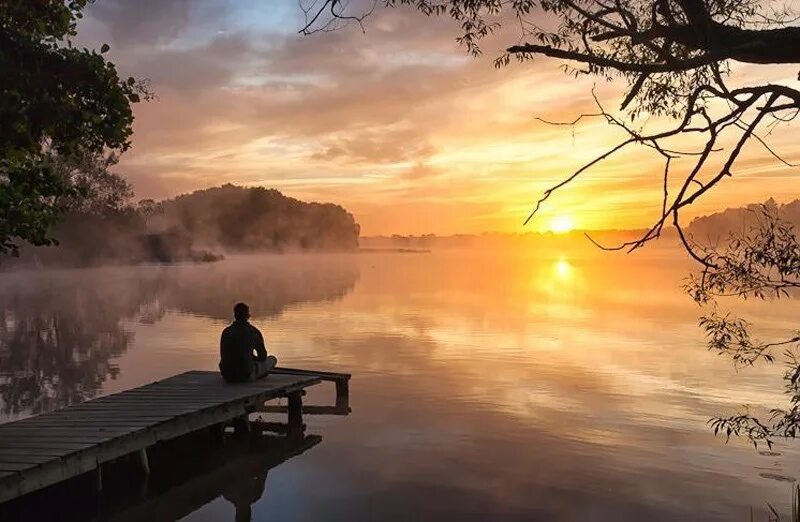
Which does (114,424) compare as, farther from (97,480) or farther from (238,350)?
(238,350)

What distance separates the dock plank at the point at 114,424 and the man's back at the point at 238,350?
0.28 m

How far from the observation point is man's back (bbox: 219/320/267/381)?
1511 cm

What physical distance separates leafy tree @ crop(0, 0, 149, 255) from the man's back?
5.42 meters

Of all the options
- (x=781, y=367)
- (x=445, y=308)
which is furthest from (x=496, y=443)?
(x=445, y=308)

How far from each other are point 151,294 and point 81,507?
4770cm

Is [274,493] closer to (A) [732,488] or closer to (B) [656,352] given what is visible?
(A) [732,488]

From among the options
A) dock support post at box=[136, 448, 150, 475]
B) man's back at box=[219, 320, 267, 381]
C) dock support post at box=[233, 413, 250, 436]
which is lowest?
dock support post at box=[233, 413, 250, 436]

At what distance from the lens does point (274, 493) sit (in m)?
12.0

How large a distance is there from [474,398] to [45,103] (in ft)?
44.9

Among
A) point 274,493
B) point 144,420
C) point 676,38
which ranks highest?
point 676,38

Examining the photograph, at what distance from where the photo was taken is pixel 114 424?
37.0ft

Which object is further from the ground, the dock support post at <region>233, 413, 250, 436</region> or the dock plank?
the dock plank

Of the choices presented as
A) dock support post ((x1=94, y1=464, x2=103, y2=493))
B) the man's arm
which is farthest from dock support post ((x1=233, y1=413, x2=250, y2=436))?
dock support post ((x1=94, y1=464, x2=103, y2=493))

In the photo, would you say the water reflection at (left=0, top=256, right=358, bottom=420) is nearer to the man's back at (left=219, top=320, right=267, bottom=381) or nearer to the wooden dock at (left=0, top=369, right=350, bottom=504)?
the wooden dock at (left=0, top=369, right=350, bottom=504)
